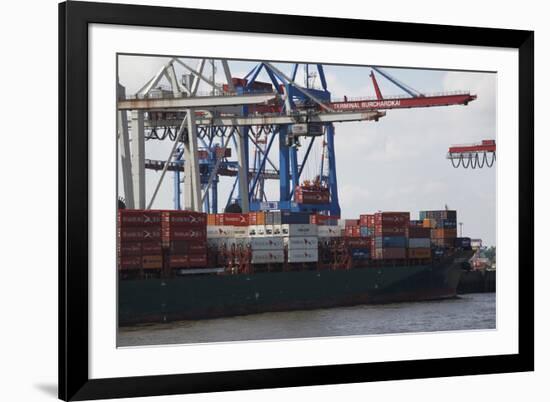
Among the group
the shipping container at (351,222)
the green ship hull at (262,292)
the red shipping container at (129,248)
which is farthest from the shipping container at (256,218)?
the red shipping container at (129,248)

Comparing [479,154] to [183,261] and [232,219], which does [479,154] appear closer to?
[232,219]

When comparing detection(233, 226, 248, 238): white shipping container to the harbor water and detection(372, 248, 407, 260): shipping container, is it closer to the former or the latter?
the harbor water

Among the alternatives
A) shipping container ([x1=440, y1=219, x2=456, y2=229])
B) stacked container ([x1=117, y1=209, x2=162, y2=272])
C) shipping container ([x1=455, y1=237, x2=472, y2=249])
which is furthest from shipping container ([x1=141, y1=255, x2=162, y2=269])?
shipping container ([x1=455, y1=237, x2=472, y2=249])

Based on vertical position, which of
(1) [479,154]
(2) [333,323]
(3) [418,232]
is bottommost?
(2) [333,323]

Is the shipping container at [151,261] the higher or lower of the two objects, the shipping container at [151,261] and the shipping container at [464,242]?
the lower

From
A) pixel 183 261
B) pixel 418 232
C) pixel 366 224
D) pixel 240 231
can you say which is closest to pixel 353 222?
pixel 366 224

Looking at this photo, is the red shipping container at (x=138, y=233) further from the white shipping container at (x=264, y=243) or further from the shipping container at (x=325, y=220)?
the shipping container at (x=325, y=220)
